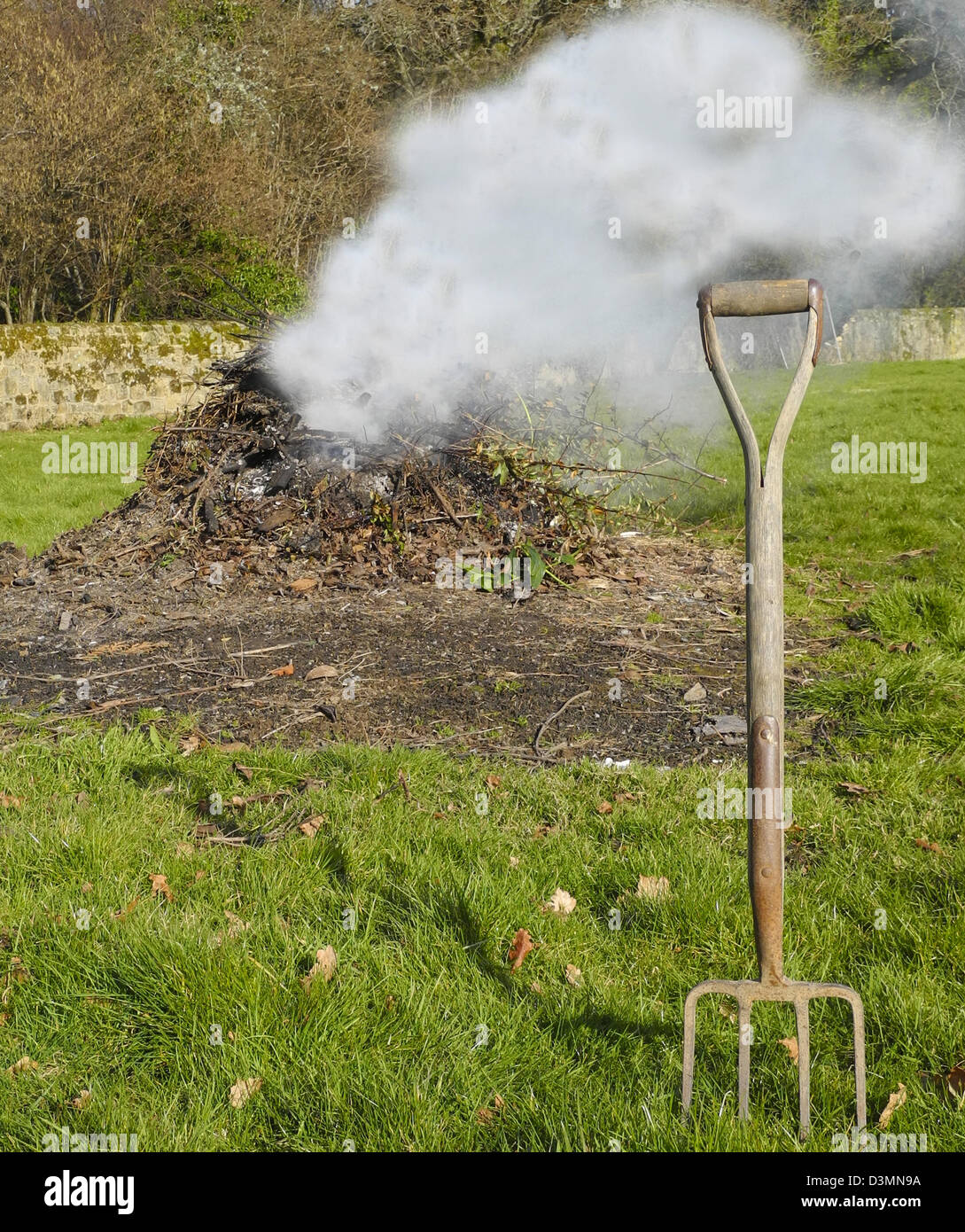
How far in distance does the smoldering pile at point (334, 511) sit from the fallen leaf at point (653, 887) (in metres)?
3.47

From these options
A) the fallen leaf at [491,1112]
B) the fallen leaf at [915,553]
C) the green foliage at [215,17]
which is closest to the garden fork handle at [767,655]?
the fallen leaf at [491,1112]

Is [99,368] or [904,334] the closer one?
[99,368]

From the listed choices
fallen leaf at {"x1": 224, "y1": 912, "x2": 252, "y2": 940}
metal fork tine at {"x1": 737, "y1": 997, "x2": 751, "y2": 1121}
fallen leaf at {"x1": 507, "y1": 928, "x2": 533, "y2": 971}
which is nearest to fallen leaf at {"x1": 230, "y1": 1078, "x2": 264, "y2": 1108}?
fallen leaf at {"x1": 224, "y1": 912, "x2": 252, "y2": 940}

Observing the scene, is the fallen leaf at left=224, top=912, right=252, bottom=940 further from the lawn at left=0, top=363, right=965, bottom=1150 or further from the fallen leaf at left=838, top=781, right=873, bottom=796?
the fallen leaf at left=838, top=781, right=873, bottom=796

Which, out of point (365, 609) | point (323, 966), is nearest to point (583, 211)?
point (365, 609)

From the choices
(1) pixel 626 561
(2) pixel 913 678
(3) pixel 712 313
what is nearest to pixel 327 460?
(1) pixel 626 561

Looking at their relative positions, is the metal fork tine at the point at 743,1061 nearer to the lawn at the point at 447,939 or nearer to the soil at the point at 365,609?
the lawn at the point at 447,939

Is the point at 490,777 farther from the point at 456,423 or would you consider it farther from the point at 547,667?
the point at 456,423

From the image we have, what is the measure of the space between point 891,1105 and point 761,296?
1.88 metres

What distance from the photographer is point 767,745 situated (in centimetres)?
210

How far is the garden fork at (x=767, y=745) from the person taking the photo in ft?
6.87

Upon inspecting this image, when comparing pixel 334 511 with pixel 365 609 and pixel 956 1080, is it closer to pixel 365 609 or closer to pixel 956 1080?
pixel 365 609

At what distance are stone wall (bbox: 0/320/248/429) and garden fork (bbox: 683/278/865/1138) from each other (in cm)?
1239

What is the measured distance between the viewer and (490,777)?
3.94m
